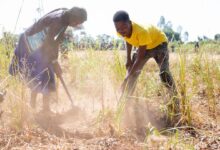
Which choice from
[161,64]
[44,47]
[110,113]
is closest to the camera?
[110,113]

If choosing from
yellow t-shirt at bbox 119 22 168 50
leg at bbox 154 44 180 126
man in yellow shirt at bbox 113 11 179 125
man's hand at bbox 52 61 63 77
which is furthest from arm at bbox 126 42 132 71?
man's hand at bbox 52 61 63 77

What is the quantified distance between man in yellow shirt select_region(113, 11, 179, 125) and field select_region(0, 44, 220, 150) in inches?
5.5

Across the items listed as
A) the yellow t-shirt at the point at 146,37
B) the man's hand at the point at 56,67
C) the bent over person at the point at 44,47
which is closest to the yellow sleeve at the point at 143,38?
the yellow t-shirt at the point at 146,37

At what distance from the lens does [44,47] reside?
4102 mm

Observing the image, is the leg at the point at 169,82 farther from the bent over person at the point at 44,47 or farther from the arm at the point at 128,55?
the bent over person at the point at 44,47

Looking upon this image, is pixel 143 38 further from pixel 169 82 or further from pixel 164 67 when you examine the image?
pixel 169 82

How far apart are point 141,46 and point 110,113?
2.60ft

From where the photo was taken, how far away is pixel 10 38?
480 centimetres

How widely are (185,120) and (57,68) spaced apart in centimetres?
162

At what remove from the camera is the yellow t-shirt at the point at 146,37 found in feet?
12.9

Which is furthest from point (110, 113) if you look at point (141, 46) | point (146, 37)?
point (146, 37)

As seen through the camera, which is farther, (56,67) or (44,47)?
(56,67)

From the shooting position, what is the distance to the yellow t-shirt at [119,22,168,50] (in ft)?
12.9

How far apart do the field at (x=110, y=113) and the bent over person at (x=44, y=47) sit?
0.88ft
